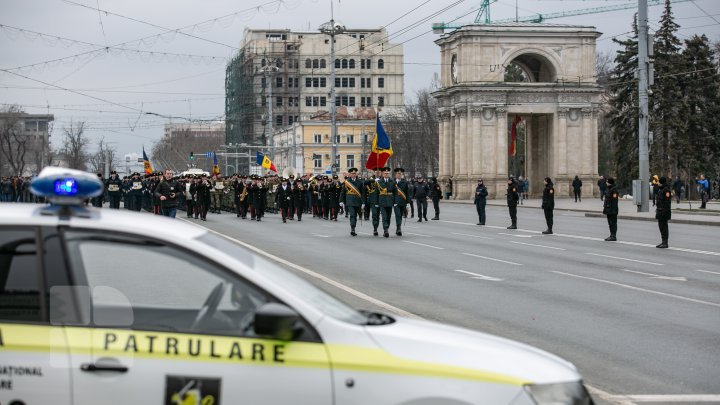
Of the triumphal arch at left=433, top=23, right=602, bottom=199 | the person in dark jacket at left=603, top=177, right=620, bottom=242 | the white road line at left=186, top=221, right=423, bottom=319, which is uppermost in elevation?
the triumphal arch at left=433, top=23, right=602, bottom=199

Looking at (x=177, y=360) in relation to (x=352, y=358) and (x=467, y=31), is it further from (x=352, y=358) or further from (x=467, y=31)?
(x=467, y=31)

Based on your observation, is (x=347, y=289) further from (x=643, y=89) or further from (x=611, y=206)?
(x=643, y=89)

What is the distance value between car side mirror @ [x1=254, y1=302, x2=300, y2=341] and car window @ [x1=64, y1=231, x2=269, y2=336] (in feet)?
0.49

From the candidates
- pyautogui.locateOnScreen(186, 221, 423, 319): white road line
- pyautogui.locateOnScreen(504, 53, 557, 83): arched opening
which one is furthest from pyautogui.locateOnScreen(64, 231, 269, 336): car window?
pyautogui.locateOnScreen(504, 53, 557, 83): arched opening

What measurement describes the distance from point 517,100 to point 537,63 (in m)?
6.52

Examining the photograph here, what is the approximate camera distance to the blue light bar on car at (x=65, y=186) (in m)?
4.92

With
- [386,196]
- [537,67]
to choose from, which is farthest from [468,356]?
[537,67]

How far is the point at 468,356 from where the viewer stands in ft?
15.6

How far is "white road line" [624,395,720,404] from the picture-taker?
25.7 feet

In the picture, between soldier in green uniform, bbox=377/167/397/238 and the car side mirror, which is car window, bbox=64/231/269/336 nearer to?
the car side mirror

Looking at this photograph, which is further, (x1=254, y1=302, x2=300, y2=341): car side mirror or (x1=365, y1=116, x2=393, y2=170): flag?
(x1=365, y1=116, x2=393, y2=170): flag

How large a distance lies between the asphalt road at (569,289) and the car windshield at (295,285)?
11.0 ft

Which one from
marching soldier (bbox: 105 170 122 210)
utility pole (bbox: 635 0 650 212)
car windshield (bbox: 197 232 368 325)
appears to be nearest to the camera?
car windshield (bbox: 197 232 368 325)

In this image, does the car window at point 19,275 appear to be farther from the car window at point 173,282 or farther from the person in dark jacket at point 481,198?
the person in dark jacket at point 481,198
